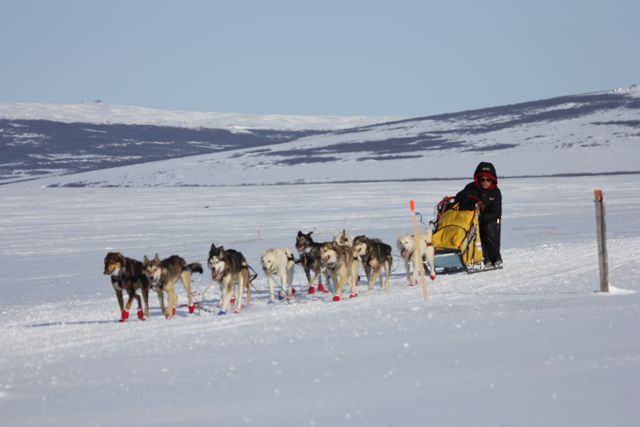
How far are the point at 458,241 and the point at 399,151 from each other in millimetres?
68403

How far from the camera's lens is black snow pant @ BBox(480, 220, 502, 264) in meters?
13.4

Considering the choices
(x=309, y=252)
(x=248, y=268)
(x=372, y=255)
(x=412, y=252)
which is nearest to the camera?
(x=248, y=268)

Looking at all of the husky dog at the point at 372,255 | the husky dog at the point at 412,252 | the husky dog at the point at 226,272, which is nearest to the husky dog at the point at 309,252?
the husky dog at the point at 372,255

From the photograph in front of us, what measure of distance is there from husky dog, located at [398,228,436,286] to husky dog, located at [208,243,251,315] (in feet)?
7.69

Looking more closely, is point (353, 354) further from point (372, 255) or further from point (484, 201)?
point (484, 201)

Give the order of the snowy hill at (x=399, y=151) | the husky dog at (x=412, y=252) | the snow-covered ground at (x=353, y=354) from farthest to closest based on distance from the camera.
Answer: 1. the snowy hill at (x=399, y=151)
2. the husky dog at (x=412, y=252)
3. the snow-covered ground at (x=353, y=354)

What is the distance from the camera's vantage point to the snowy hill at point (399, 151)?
6338 cm

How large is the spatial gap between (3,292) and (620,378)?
449 inches

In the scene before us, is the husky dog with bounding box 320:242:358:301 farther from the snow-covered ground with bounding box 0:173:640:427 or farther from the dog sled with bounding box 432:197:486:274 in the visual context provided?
the dog sled with bounding box 432:197:486:274

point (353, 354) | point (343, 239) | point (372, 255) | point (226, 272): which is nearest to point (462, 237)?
point (372, 255)

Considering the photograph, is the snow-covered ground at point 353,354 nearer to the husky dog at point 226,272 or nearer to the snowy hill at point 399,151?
the husky dog at point 226,272

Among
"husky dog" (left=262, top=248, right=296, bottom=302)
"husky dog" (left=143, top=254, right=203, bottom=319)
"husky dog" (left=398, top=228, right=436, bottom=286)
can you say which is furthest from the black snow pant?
"husky dog" (left=143, top=254, right=203, bottom=319)

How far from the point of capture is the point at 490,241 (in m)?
13.4

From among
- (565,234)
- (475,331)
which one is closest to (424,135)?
(565,234)
